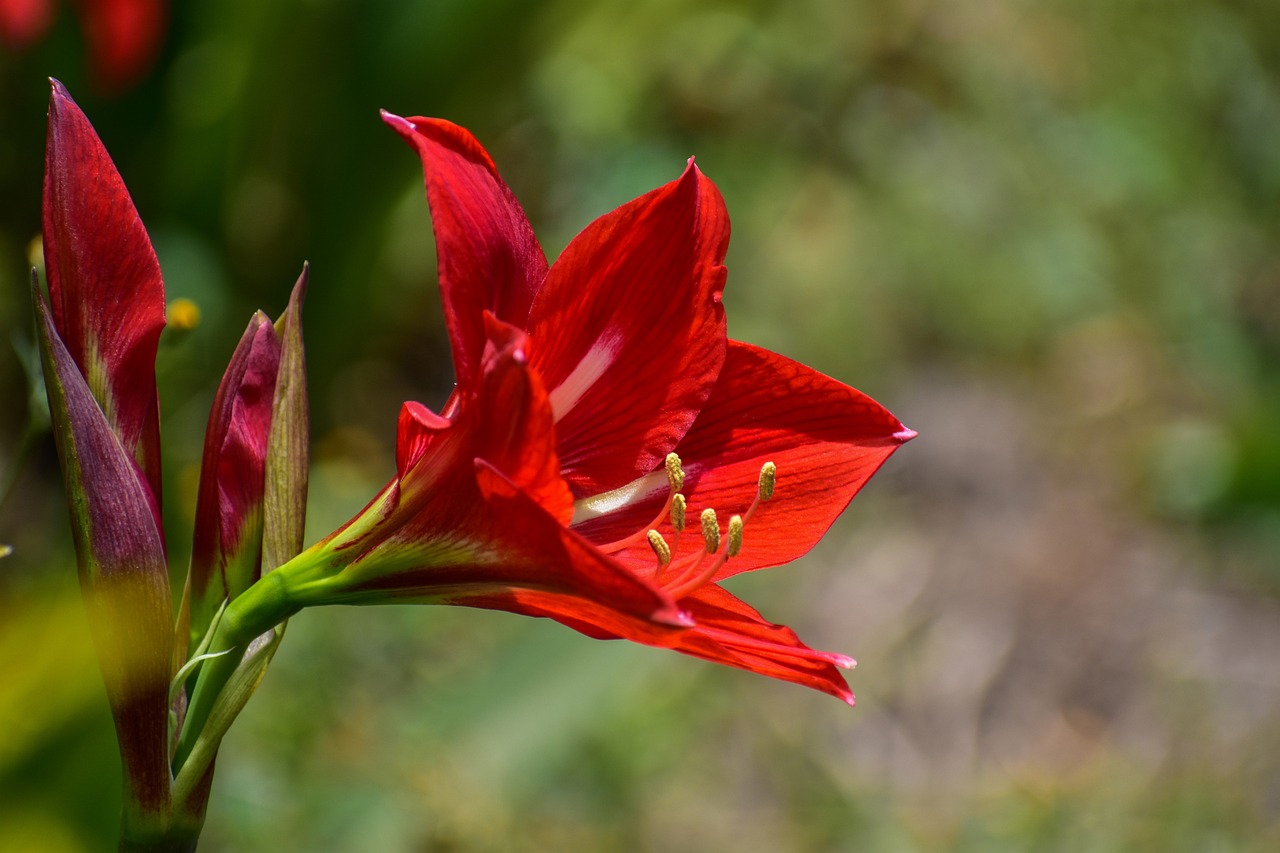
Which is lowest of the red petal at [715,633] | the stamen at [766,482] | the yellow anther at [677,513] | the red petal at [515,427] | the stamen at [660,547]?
the red petal at [715,633]

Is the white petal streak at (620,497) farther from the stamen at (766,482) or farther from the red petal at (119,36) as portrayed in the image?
the red petal at (119,36)

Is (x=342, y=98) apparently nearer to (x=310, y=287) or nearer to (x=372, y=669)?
(x=310, y=287)

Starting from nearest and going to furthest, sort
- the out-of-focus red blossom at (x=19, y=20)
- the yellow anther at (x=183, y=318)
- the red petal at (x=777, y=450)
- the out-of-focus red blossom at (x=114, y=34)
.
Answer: the red petal at (x=777, y=450) → the yellow anther at (x=183, y=318) → the out-of-focus red blossom at (x=19, y=20) → the out-of-focus red blossom at (x=114, y=34)

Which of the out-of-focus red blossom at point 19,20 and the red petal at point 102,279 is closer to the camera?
the red petal at point 102,279

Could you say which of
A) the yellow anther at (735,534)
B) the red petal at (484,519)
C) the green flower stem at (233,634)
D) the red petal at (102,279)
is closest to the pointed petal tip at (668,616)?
the red petal at (484,519)

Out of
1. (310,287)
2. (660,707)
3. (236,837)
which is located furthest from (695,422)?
(310,287)

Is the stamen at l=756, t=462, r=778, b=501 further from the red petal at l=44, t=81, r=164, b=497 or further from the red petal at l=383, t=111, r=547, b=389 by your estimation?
the red petal at l=44, t=81, r=164, b=497

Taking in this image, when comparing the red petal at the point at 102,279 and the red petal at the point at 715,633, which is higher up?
the red petal at the point at 102,279
